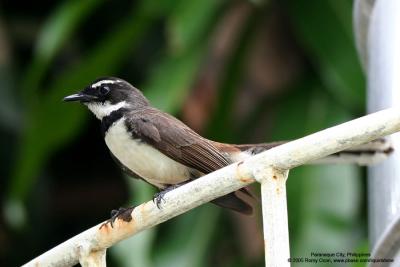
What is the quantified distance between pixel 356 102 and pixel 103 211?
1.98 meters

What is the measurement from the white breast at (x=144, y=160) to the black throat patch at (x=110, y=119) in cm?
8

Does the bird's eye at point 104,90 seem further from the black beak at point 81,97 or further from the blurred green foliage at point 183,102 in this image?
the blurred green foliage at point 183,102

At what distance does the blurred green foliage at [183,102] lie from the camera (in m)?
5.41

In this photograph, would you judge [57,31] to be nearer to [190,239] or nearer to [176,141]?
[190,239]

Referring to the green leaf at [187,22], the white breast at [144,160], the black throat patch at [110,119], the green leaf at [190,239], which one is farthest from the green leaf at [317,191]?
the black throat patch at [110,119]

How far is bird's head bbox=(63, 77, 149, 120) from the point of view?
13.7 ft

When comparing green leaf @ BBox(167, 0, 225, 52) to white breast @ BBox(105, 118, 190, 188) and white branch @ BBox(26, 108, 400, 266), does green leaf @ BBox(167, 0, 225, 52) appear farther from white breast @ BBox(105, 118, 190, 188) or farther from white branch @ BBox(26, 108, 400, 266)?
white branch @ BBox(26, 108, 400, 266)

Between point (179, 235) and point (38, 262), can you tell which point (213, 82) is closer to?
point (179, 235)

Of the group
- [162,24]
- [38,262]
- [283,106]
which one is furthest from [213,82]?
[38,262]

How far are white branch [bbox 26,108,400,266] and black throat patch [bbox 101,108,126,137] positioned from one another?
1387mm


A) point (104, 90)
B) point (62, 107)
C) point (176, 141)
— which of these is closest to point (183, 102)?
point (62, 107)

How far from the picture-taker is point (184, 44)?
5512 mm

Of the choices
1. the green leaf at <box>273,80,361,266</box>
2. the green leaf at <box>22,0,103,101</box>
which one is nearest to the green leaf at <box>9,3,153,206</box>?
the green leaf at <box>22,0,103,101</box>

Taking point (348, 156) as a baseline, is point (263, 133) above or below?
above
